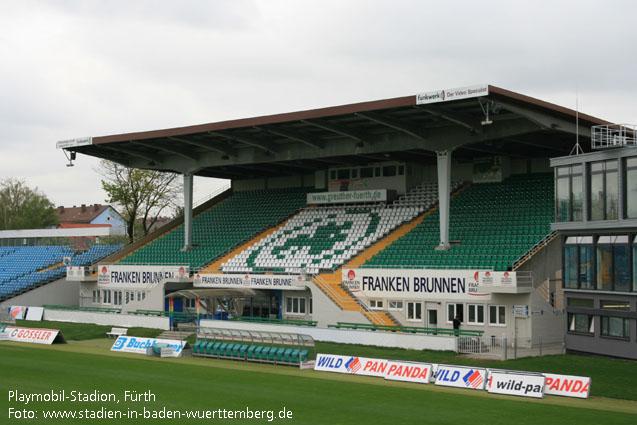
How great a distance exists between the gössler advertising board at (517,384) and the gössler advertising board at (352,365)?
4656 mm

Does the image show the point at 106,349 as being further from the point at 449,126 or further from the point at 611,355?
the point at 611,355

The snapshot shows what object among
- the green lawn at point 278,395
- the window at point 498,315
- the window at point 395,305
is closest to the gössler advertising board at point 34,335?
the green lawn at point 278,395

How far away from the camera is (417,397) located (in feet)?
78.1

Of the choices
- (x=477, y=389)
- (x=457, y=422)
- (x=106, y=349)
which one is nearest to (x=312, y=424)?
(x=457, y=422)

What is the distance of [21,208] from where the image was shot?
9756 centimetres

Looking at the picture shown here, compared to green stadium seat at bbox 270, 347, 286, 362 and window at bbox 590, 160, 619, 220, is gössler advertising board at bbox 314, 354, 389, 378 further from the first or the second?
window at bbox 590, 160, 619, 220

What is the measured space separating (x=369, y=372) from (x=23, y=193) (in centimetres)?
8069

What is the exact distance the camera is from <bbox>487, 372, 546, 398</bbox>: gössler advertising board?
2370 centimetres

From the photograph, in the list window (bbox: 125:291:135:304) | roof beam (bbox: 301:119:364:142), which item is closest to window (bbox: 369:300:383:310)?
roof beam (bbox: 301:119:364:142)

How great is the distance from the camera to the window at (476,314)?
3625cm

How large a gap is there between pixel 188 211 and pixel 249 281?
34.2 feet

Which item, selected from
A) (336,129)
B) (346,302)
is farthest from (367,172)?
(346,302)

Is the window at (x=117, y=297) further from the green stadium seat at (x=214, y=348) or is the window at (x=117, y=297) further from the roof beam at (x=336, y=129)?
the roof beam at (x=336, y=129)

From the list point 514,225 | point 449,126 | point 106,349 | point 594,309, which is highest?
point 449,126
